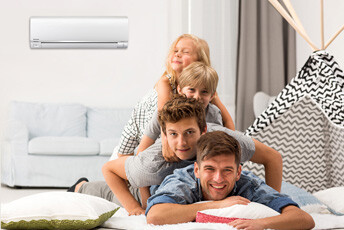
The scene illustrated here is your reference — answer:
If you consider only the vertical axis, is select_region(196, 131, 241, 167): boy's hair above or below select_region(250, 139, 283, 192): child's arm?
above

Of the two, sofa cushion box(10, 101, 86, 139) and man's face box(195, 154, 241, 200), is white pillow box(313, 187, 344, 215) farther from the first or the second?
sofa cushion box(10, 101, 86, 139)

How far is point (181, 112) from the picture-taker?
1.54 m

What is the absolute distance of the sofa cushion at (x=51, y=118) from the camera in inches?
181

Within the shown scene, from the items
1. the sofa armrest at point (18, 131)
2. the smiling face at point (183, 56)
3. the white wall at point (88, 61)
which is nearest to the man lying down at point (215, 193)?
the smiling face at point (183, 56)

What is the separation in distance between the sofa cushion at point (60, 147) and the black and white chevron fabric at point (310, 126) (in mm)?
2058

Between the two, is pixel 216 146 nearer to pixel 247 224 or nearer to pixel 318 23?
pixel 247 224

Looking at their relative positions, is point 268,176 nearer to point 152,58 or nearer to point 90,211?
point 90,211

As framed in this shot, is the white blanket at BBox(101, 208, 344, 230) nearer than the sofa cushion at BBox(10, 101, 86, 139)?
Yes

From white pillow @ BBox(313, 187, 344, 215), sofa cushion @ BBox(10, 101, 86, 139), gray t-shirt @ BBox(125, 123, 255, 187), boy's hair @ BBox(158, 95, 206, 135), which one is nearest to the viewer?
boy's hair @ BBox(158, 95, 206, 135)

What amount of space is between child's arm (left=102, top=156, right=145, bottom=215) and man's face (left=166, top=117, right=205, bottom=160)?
332 millimetres

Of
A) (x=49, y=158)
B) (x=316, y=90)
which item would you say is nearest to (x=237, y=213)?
(x=316, y=90)

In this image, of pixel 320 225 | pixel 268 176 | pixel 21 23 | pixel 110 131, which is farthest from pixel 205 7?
pixel 320 225

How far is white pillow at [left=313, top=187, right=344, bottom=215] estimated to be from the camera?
6.28 feet

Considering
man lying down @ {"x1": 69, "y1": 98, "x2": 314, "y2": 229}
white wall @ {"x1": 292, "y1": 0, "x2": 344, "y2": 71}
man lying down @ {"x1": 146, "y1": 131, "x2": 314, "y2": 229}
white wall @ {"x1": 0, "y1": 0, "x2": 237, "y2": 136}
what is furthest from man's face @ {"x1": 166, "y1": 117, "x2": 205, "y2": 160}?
white wall @ {"x1": 0, "y1": 0, "x2": 237, "y2": 136}
